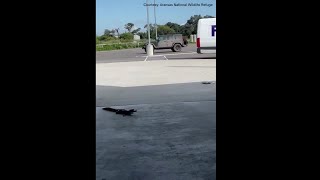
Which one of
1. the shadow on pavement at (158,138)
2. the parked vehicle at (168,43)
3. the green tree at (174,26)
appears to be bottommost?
the shadow on pavement at (158,138)

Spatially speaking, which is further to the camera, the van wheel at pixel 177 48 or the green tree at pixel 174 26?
the green tree at pixel 174 26

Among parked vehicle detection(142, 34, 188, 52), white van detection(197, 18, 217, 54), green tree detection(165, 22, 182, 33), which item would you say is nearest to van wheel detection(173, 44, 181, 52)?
parked vehicle detection(142, 34, 188, 52)

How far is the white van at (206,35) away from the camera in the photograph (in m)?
22.3

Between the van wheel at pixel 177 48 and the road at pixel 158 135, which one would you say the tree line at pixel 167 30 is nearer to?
the van wheel at pixel 177 48

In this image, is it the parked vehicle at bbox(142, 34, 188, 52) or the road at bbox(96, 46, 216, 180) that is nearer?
the road at bbox(96, 46, 216, 180)

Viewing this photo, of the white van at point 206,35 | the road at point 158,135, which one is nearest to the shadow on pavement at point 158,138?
the road at point 158,135

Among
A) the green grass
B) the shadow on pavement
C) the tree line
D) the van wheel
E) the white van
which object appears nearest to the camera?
the shadow on pavement

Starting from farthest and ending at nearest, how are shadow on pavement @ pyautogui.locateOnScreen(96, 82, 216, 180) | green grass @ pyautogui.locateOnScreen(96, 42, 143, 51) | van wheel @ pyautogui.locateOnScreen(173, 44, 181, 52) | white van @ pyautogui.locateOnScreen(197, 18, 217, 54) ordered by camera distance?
green grass @ pyautogui.locateOnScreen(96, 42, 143, 51) → van wheel @ pyautogui.locateOnScreen(173, 44, 181, 52) → white van @ pyautogui.locateOnScreen(197, 18, 217, 54) → shadow on pavement @ pyautogui.locateOnScreen(96, 82, 216, 180)

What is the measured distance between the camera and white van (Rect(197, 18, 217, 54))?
22.3 m

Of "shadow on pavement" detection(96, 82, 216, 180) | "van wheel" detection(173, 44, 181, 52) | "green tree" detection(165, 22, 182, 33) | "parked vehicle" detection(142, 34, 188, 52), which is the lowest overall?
"shadow on pavement" detection(96, 82, 216, 180)

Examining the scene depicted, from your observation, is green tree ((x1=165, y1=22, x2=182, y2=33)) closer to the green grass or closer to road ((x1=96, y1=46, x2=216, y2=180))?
the green grass

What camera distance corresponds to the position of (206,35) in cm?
2242

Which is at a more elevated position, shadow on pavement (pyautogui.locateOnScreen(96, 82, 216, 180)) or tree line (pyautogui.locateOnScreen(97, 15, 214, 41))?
tree line (pyautogui.locateOnScreen(97, 15, 214, 41))
